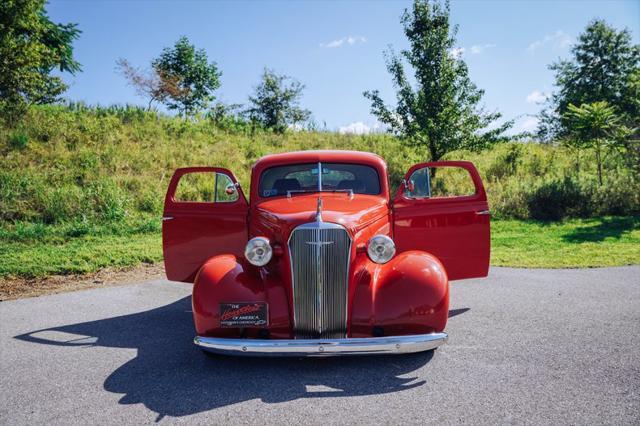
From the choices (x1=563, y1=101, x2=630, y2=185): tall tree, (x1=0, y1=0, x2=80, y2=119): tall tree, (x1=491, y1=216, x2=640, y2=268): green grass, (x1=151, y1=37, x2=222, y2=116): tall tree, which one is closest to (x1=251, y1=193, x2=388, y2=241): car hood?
(x1=491, y1=216, x2=640, y2=268): green grass

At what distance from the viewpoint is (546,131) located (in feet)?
90.1

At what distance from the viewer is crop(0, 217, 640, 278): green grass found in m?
8.00

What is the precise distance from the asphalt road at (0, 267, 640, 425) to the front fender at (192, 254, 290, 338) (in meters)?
0.35

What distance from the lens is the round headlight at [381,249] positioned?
383 cm

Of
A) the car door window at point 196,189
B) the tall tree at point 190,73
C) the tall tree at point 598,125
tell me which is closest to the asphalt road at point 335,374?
the car door window at point 196,189

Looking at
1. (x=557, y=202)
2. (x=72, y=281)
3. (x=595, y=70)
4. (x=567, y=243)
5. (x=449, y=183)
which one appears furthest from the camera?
(x=595, y=70)

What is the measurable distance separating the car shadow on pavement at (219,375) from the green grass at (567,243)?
525 centimetres

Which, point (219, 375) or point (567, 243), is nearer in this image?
point (219, 375)

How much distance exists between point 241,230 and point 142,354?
1.56 m

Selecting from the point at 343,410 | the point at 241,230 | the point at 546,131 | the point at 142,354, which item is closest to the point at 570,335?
the point at 343,410

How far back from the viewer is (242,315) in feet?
12.2

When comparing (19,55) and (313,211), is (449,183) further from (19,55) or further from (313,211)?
(19,55)

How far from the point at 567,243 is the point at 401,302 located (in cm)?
743

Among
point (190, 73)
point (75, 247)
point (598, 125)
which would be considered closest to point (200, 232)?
point (75, 247)
